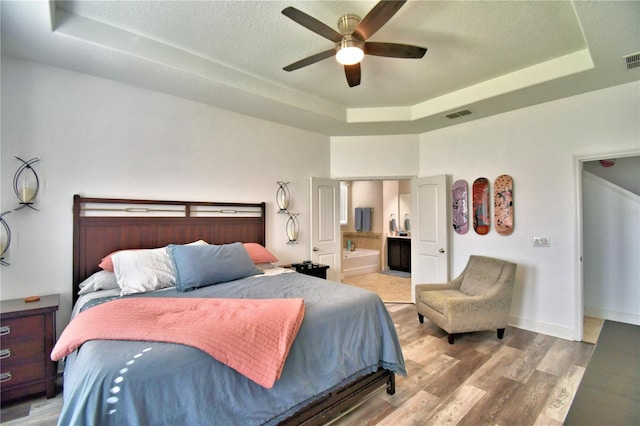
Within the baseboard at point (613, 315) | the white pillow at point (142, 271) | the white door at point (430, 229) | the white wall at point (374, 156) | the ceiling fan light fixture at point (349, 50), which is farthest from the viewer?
the white wall at point (374, 156)

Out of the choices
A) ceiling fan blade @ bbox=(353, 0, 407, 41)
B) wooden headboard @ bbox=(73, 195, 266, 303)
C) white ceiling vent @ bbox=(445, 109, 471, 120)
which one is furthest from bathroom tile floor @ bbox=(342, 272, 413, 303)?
ceiling fan blade @ bbox=(353, 0, 407, 41)

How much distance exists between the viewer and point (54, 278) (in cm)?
259

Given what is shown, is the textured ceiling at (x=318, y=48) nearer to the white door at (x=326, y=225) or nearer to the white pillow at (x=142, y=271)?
the white door at (x=326, y=225)

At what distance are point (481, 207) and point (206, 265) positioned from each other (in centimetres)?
365

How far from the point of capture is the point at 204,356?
4.58 ft

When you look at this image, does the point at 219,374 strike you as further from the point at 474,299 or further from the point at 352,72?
the point at 474,299

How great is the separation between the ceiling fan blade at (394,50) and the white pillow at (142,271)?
2509 millimetres

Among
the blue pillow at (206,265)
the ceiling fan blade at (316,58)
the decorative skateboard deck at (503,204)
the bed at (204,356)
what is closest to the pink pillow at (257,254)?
the bed at (204,356)

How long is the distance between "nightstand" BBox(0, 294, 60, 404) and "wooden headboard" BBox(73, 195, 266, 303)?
476mm

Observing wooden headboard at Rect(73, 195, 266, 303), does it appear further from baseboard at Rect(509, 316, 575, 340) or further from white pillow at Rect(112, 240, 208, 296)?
baseboard at Rect(509, 316, 575, 340)

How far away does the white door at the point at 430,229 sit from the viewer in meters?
4.36

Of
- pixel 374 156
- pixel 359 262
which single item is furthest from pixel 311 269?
pixel 359 262

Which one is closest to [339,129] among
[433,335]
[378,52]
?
[378,52]

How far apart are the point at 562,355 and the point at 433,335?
1.22 metres
